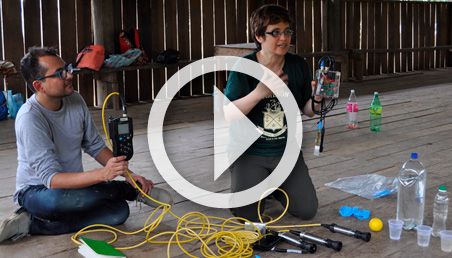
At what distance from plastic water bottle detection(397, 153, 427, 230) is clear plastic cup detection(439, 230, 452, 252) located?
259mm

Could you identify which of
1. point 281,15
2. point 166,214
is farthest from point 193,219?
point 281,15

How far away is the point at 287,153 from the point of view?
294 centimetres

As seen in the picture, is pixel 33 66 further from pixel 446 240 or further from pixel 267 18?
pixel 446 240

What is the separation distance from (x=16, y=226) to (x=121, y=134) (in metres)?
0.65

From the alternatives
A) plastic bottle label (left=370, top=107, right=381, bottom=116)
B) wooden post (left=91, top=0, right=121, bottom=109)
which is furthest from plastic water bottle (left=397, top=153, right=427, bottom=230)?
wooden post (left=91, top=0, right=121, bottom=109)

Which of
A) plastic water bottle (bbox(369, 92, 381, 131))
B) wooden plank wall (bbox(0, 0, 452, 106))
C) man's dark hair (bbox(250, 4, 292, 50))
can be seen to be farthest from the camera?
wooden plank wall (bbox(0, 0, 452, 106))

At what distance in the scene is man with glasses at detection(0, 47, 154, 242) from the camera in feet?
8.01

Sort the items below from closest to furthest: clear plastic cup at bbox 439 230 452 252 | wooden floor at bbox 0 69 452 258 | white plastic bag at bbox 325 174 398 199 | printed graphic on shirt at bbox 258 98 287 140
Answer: clear plastic cup at bbox 439 230 452 252 → wooden floor at bbox 0 69 452 258 → printed graphic on shirt at bbox 258 98 287 140 → white plastic bag at bbox 325 174 398 199

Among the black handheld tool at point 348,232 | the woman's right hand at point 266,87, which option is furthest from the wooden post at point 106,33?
the black handheld tool at point 348,232

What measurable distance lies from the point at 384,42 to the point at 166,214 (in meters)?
8.13

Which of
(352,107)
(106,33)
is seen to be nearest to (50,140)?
(352,107)

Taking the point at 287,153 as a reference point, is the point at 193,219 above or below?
below

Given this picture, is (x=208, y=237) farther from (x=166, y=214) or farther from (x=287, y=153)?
(x=287, y=153)
